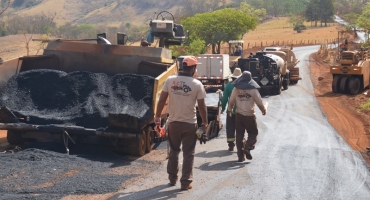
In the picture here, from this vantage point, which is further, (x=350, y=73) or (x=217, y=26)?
(x=217, y=26)

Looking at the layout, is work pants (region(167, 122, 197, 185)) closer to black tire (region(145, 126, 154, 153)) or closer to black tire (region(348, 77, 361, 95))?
black tire (region(145, 126, 154, 153))

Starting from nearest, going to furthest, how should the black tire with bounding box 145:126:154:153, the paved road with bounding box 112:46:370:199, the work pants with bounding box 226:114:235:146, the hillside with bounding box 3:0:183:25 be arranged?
the paved road with bounding box 112:46:370:199
the black tire with bounding box 145:126:154:153
the work pants with bounding box 226:114:235:146
the hillside with bounding box 3:0:183:25

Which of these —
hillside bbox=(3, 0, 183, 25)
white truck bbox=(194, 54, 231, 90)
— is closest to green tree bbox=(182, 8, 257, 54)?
white truck bbox=(194, 54, 231, 90)

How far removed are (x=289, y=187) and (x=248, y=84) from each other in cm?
264

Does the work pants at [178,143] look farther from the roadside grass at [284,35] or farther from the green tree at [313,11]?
the green tree at [313,11]

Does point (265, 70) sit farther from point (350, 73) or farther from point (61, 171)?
point (61, 171)

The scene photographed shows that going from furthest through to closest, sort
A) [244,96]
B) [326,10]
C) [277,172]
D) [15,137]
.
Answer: [326,10]
[15,137]
[244,96]
[277,172]

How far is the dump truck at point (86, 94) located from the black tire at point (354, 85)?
14.7 meters

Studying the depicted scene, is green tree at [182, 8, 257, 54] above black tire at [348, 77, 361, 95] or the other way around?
above

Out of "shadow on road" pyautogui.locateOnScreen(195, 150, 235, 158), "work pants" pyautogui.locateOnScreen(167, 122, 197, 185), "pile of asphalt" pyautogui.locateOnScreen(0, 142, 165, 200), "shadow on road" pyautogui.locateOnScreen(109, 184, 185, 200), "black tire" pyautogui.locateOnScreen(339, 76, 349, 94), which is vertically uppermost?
"work pants" pyautogui.locateOnScreen(167, 122, 197, 185)

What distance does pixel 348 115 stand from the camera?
63.0 feet

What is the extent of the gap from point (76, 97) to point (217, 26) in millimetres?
40098

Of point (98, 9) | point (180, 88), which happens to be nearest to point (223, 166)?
point (180, 88)

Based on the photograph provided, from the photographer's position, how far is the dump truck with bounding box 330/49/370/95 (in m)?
25.2
